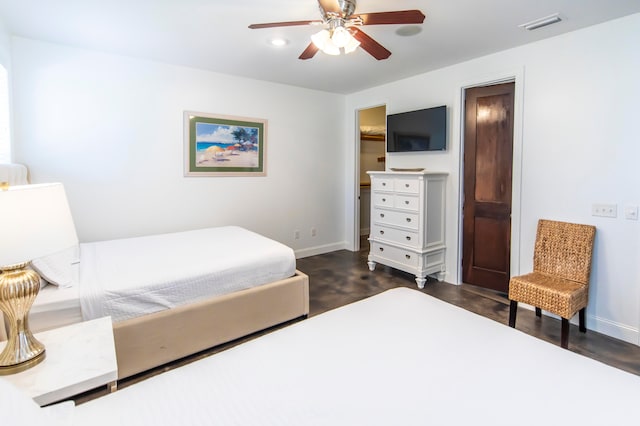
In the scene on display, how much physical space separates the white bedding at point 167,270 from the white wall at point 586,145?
234 cm

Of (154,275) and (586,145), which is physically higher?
(586,145)

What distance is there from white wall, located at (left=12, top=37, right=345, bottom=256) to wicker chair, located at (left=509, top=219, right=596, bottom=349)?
9.73 feet

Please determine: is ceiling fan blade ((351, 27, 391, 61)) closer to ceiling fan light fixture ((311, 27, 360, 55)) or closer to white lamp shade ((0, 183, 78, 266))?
ceiling fan light fixture ((311, 27, 360, 55))

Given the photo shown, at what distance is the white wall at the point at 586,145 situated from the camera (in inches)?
102

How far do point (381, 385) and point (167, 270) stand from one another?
1750 millimetres

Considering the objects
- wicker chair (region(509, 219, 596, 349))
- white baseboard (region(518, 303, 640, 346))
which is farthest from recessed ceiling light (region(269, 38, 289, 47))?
white baseboard (region(518, 303, 640, 346))

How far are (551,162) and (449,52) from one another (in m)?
1.39

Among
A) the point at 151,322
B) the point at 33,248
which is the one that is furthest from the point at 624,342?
the point at 33,248

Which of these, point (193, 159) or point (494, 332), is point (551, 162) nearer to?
point (494, 332)

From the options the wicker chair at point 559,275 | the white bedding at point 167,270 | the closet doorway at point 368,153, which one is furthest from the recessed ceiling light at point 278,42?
the closet doorway at point 368,153

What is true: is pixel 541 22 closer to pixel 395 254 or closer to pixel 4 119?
pixel 395 254

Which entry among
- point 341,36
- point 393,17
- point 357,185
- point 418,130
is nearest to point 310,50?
point 341,36

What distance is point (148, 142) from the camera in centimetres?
369

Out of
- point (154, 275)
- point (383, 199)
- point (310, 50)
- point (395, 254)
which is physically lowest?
point (395, 254)
